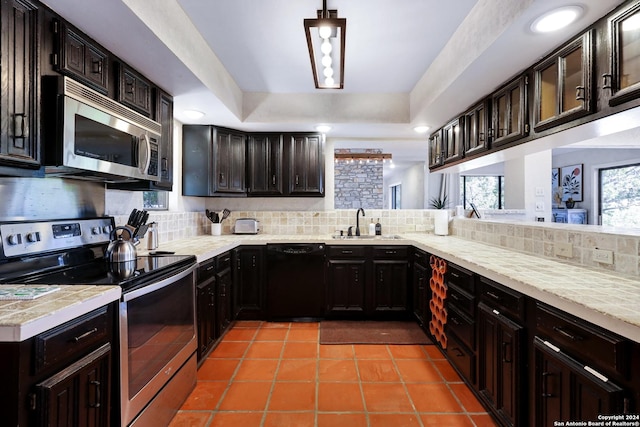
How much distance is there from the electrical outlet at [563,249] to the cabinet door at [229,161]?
3.05m

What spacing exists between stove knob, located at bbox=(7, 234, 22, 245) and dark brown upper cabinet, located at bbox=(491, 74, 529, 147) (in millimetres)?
2953

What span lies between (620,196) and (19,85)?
8.49 m

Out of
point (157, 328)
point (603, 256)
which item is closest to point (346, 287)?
point (157, 328)

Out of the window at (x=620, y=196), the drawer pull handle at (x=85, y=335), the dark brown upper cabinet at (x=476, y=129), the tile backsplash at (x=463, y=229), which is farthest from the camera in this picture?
the window at (x=620, y=196)

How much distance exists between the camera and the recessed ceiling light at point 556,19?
1492mm

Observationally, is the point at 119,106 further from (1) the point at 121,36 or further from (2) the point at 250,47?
(2) the point at 250,47

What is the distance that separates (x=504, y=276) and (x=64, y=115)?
2.30 m

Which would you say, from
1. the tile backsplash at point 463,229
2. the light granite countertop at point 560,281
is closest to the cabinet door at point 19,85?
the tile backsplash at point 463,229

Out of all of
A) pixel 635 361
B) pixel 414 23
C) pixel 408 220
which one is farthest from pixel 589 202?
pixel 635 361

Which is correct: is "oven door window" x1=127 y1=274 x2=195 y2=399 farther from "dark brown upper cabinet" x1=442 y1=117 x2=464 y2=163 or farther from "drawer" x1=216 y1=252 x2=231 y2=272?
"dark brown upper cabinet" x1=442 y1=117 x2=464 y2=163

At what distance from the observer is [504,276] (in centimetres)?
166

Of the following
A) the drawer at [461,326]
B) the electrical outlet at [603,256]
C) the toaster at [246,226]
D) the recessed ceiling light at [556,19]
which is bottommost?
the drawer at [461,326]

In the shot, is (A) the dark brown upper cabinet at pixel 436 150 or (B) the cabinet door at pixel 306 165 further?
(B) the cabinet door at pixel 306 165

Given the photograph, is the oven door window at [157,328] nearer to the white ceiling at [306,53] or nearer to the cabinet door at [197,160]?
the white ceiling at [306,53]
